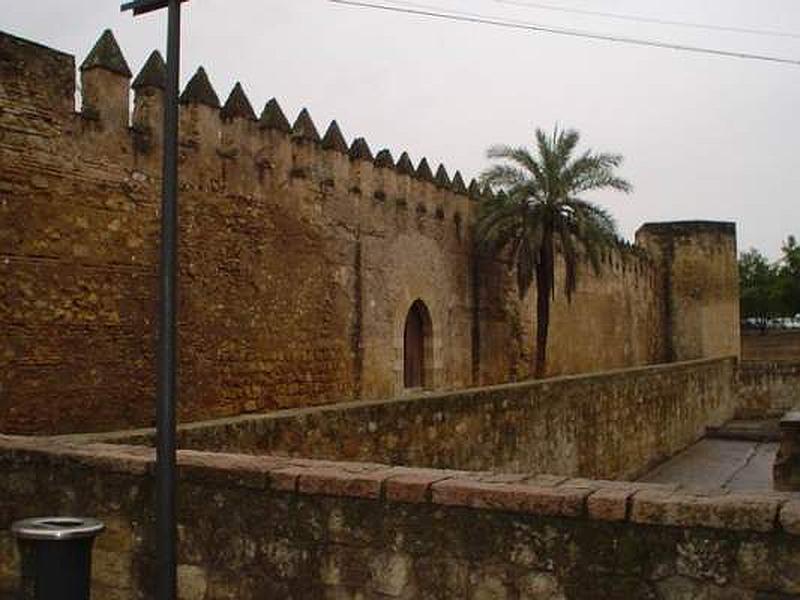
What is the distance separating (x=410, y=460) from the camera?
309 inches

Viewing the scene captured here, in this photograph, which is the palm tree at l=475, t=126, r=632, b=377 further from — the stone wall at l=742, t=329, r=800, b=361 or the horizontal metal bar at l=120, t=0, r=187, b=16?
the stone wall at l=742, t=329, r=800, b=361

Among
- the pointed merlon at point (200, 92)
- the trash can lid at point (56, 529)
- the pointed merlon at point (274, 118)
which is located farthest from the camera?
the pointed merlon at point (274, 118)

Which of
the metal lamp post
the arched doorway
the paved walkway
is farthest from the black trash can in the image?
the arched doorway

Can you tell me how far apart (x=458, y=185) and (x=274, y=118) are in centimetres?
639

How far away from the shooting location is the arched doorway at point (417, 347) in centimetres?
1617

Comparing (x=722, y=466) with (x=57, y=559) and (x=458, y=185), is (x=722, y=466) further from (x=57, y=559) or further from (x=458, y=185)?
(x=57, y=559)

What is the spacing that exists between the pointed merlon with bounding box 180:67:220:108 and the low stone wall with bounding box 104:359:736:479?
4841 millimetres

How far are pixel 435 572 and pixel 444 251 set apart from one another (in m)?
13.7

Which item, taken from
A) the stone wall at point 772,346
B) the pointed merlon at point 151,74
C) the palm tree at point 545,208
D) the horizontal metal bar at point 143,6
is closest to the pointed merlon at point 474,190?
A: the palm tree at point 545,208

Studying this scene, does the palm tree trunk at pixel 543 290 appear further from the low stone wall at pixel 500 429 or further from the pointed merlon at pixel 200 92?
the pointed merlon at pixel 200 92

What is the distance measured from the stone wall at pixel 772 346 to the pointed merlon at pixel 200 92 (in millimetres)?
44168

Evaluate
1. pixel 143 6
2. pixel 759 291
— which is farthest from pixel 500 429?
pixel 759 291

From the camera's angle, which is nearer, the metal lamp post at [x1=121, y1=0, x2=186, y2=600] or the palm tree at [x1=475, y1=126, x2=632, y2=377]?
the metal lamp post at [x1=121, y1=0, x2=186, y2=600]

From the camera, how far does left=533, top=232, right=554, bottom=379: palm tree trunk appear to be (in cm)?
1830
